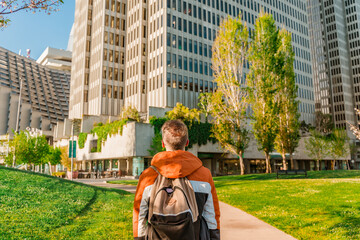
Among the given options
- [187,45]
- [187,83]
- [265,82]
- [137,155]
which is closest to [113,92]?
[187,83]

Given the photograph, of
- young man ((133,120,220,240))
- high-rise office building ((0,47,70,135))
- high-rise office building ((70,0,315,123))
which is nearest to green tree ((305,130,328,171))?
high-rise office building ((70,0,315,123))

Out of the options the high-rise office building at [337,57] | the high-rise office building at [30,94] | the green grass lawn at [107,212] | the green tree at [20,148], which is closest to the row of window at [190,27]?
the green tree at [20,148]

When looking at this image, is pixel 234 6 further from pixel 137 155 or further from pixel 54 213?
pixel 54 213

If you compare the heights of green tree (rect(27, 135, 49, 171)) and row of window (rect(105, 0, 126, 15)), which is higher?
row of window (rect(105, 0, 126, 15))

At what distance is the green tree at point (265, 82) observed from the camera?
25.8 m

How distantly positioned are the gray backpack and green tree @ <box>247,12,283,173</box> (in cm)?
2441

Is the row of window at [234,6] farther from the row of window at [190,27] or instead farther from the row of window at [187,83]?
the row of window at [187,83]

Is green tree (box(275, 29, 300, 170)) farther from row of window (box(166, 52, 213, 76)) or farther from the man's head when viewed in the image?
the man's head

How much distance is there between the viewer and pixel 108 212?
29.3ft

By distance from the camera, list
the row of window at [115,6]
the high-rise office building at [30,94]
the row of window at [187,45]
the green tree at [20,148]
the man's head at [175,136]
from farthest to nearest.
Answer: the high-rise office building at [30,94] → the row of window at [115,6] → the row of window at [187,45] → the green tree at [20,148] → the man's head at [175,136]

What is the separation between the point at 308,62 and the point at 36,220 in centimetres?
8313

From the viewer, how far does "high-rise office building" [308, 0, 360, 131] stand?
11131cm

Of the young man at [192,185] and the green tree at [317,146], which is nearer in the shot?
the young man at [192,185]

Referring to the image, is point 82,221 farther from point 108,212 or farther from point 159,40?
point 159,40
